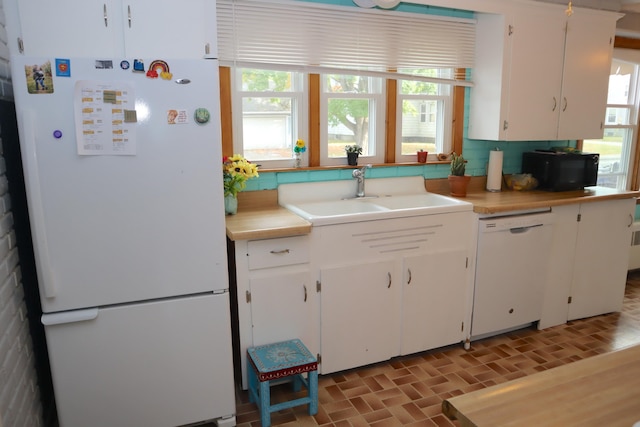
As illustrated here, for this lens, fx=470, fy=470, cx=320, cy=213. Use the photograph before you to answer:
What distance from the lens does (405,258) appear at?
9.32 ft

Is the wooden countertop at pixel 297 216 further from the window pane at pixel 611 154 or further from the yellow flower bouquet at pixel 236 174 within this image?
the window pane at pixel 611 154

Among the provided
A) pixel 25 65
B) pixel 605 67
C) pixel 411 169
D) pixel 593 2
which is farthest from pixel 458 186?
pixel 25 65

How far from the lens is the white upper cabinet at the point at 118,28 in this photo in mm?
1803

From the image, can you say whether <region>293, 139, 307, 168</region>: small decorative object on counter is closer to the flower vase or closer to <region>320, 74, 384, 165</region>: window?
<region>320, 74, 384, 165</region>: window

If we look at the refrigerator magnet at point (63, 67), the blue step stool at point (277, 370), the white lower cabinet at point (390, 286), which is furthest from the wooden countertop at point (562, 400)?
the refrigerator magnet at point (63, 67)

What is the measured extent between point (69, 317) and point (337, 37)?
2215 millimetres

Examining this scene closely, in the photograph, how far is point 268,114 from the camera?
9.99 ft

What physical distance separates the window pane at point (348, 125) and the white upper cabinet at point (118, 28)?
131 cm

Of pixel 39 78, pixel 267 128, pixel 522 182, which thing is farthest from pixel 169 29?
pixel 522 182

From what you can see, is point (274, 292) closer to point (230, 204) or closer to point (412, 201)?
point (230, 204)

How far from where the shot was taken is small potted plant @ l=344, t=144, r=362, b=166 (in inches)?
128

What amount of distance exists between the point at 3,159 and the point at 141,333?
920 millimetres

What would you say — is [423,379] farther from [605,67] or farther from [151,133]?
[605,67]

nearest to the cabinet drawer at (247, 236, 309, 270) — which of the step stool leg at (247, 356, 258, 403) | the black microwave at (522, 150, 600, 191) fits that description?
Result: the step stool leg at (247, 356, 258, 403)
